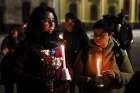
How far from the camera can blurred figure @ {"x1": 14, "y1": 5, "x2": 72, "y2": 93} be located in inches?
193

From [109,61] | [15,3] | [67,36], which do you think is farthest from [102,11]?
[109,61]

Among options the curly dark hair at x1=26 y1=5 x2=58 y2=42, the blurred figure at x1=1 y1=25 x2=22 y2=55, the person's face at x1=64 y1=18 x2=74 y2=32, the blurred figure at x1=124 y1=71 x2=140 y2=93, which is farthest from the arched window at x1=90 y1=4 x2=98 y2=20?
the blurred figure at x1=124 y1=71 x2=140 y2=93

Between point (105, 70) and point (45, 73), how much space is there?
0.64 meters

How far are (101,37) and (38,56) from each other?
0.67 metres

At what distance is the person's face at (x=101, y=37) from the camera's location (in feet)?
17.2

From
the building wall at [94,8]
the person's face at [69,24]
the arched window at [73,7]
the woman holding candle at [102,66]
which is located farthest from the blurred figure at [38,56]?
the arched window at [73,7]

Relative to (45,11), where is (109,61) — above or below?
below

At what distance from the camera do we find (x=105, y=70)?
5270mm

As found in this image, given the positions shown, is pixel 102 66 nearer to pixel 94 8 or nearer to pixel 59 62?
pixel 59 62

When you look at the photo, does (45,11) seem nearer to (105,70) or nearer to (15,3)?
(105,70)

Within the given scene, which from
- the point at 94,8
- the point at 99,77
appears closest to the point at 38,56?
the point at 99,77

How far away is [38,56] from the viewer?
16.1 feet

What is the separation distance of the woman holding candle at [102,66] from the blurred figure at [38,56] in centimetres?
41

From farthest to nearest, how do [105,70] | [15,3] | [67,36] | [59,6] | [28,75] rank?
[59,6], [15,3], [67,36], [105,70], [28,75]
